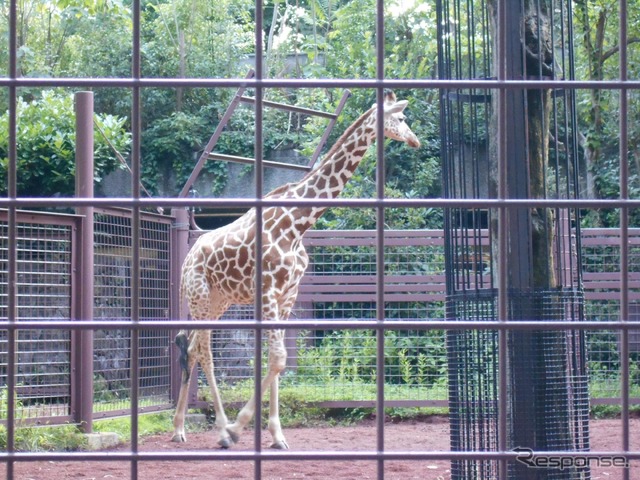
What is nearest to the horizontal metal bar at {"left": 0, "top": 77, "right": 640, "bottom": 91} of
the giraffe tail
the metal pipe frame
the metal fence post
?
the metal pipe frame

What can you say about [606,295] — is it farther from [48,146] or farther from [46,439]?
[48,146]

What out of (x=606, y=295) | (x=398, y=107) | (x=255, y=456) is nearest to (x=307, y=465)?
(x=398, y=107)

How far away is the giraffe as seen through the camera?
650cm

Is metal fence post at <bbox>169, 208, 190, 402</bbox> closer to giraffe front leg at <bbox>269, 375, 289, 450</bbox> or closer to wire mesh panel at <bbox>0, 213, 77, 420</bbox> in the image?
wire mesh panel at <bbox>0, 213, 77, 420</bbox>

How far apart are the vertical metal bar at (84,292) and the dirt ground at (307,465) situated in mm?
467

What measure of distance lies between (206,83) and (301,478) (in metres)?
4.04

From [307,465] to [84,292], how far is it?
223 centimetres

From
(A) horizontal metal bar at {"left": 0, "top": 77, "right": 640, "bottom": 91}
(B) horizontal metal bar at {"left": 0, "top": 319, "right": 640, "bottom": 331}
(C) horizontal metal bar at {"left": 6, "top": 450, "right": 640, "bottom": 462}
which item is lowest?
(C) horizontal metal bar at {"left": 6, "top": 450, "right": 640, "bottom": 462}

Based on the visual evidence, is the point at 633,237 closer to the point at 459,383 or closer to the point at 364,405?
the point at 364,405

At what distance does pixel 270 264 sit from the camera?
652 centimetres

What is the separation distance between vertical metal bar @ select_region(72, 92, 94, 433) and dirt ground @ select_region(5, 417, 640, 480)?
18.4 inches

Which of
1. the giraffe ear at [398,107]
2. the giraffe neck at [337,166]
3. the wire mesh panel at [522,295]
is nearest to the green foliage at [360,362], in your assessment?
the giraffe neck at [337,166]

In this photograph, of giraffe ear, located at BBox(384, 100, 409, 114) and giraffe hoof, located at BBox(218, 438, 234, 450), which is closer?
giraffe ear, located at BBox(384, 100, 409, 114)

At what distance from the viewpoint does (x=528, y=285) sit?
391 cm
